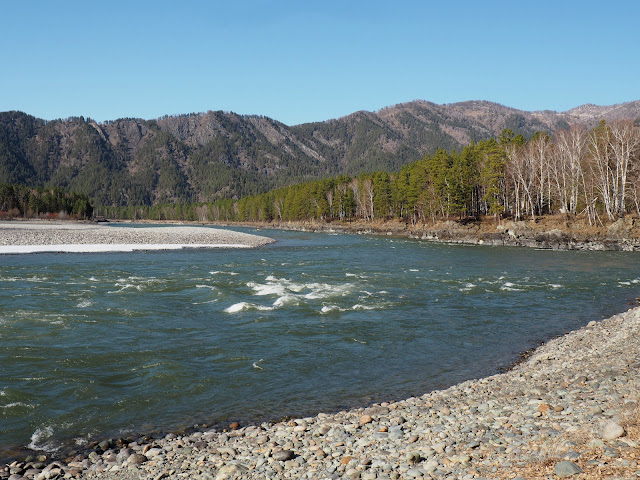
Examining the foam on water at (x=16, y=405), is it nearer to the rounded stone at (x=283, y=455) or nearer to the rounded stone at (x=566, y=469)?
the rounded stone at (x=283, y=455)

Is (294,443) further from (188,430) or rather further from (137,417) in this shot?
(137,417)

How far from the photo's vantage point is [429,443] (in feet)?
25.4

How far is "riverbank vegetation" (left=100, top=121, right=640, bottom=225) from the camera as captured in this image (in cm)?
6272

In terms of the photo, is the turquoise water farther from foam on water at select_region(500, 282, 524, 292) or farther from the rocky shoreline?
the rocky shoreline

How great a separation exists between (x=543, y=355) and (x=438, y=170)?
3480 inches

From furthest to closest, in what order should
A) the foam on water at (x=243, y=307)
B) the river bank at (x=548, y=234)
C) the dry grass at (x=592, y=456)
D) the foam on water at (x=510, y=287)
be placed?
the river bank at (x=548, y=234), the foam on water at (x=510, y=287), the foam on water at (x=243, y=307), the dry grass at (x=592, y=456)

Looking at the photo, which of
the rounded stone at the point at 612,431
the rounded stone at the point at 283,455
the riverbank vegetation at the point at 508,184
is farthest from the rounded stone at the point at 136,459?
the riverbank vegetation at the point at 508,184

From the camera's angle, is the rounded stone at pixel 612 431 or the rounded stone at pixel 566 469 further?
the rounded stone at pixel 612 431

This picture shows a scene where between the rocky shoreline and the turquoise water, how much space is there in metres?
1.09

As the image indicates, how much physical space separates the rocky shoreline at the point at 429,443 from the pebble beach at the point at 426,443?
0.06ft

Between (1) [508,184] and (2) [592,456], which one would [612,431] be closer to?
(2) [592,456]

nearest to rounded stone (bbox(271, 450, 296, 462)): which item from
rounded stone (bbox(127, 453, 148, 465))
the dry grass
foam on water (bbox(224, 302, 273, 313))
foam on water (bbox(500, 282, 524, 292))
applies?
rounded stone (bbox(127, 453, 148, 465))

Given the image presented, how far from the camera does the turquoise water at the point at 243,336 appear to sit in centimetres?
1063

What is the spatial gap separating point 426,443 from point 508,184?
83.4m
